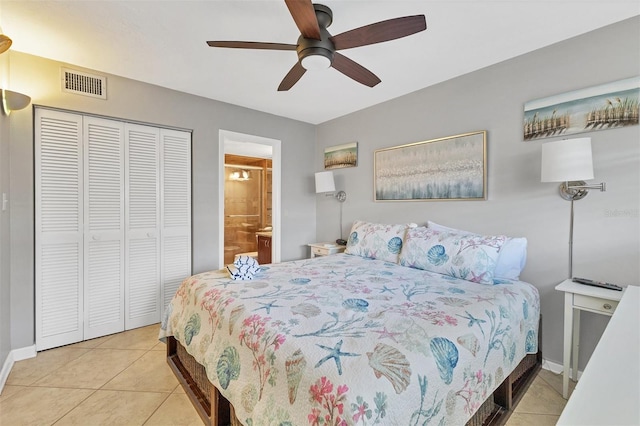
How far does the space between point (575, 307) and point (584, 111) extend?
1.37m

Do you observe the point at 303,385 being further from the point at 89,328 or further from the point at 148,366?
the point at 89,328

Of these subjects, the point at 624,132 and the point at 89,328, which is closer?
the point at 624,132

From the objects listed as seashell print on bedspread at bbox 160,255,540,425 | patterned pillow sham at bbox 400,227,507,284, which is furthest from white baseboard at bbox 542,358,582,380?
patterned pillow sham at bbox 400,227,507,284

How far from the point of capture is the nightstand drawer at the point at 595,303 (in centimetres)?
166

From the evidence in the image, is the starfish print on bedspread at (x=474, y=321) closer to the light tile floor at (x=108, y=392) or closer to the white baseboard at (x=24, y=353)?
the light tile floor at (x=108, y=392)

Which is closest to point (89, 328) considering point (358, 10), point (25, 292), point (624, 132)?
point (25, 292)

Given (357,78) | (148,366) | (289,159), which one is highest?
(357,78)

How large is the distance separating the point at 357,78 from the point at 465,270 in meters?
1.65

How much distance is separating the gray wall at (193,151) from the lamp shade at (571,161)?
9.58ft

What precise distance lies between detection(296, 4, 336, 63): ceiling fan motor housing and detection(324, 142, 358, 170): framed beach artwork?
197 centimetres

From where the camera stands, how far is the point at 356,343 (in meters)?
1.13

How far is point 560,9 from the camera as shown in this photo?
1778mm

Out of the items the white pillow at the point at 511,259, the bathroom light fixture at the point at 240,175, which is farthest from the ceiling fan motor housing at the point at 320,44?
the bathroom light fixture at the point at 240,175

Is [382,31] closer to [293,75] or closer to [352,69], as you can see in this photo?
[352,69]
